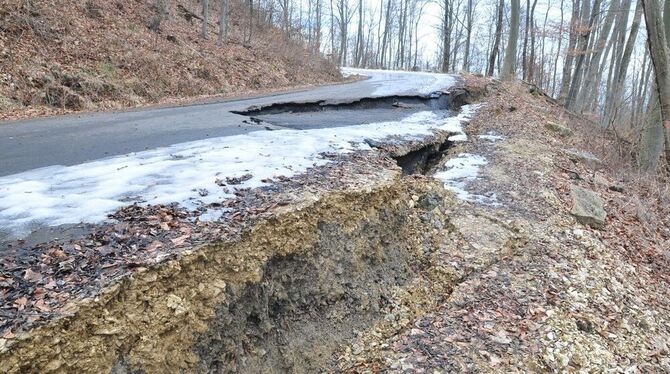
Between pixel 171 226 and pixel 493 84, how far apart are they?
48.2 ft

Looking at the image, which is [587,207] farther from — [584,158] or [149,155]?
[149,155]

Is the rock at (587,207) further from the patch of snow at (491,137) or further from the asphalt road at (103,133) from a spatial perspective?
the asphalt road at (103,133)

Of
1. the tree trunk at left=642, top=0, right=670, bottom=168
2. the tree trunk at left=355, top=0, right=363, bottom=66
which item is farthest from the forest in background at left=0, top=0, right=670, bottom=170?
the tree trunk at left=355, top=0, right=363, bottom=66

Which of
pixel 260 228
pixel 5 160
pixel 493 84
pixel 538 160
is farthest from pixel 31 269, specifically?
pixel 493 84

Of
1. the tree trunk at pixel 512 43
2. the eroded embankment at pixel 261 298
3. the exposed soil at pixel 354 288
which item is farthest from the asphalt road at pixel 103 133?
the tree trunk at pixel 512 43

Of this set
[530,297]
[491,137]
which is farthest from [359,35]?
[530,297]

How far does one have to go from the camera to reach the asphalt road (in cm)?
496

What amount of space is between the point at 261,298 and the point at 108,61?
10519 millimetres

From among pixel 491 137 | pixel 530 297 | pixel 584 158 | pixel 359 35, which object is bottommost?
pixel 530 297

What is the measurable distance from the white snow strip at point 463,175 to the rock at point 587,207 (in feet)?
3.70

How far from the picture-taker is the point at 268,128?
7094mm

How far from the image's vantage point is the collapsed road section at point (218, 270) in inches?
93.4

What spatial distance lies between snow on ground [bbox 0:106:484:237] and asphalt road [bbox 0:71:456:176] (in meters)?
0.39

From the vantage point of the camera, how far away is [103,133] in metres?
6.30
